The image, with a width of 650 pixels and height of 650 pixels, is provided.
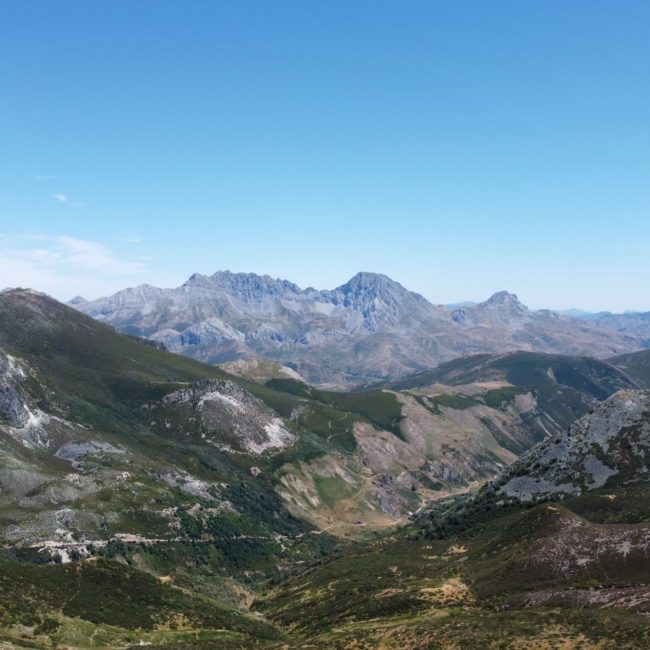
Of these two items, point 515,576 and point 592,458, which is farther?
point 592,458

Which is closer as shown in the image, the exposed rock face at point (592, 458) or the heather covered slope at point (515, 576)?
the heather covered slope at point (515, 576)

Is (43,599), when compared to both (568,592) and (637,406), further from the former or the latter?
(637,406)

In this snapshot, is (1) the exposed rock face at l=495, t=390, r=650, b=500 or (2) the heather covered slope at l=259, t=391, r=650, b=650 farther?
(1) the exposed rock face at l=495, t=390, r=650, b=500

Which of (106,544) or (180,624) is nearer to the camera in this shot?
(180,624)

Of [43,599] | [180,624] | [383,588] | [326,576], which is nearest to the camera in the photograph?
[43,599]

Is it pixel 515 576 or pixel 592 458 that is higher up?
pixel 592 458

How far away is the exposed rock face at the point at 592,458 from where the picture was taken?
176000 mm

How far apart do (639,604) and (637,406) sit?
5139 inches

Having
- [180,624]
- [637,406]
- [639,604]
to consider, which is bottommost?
[180,624]

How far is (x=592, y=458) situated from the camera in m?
184

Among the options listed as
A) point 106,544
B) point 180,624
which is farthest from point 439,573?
point 106,544

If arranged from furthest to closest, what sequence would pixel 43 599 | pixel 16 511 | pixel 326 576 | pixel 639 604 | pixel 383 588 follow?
pixel 16 511 < pixel 326 576 < pixel 383 588 < pixel 43 599 < pixel 639 604

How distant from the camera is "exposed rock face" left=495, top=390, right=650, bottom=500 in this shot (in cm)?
17600

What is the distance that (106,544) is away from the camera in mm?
198000
